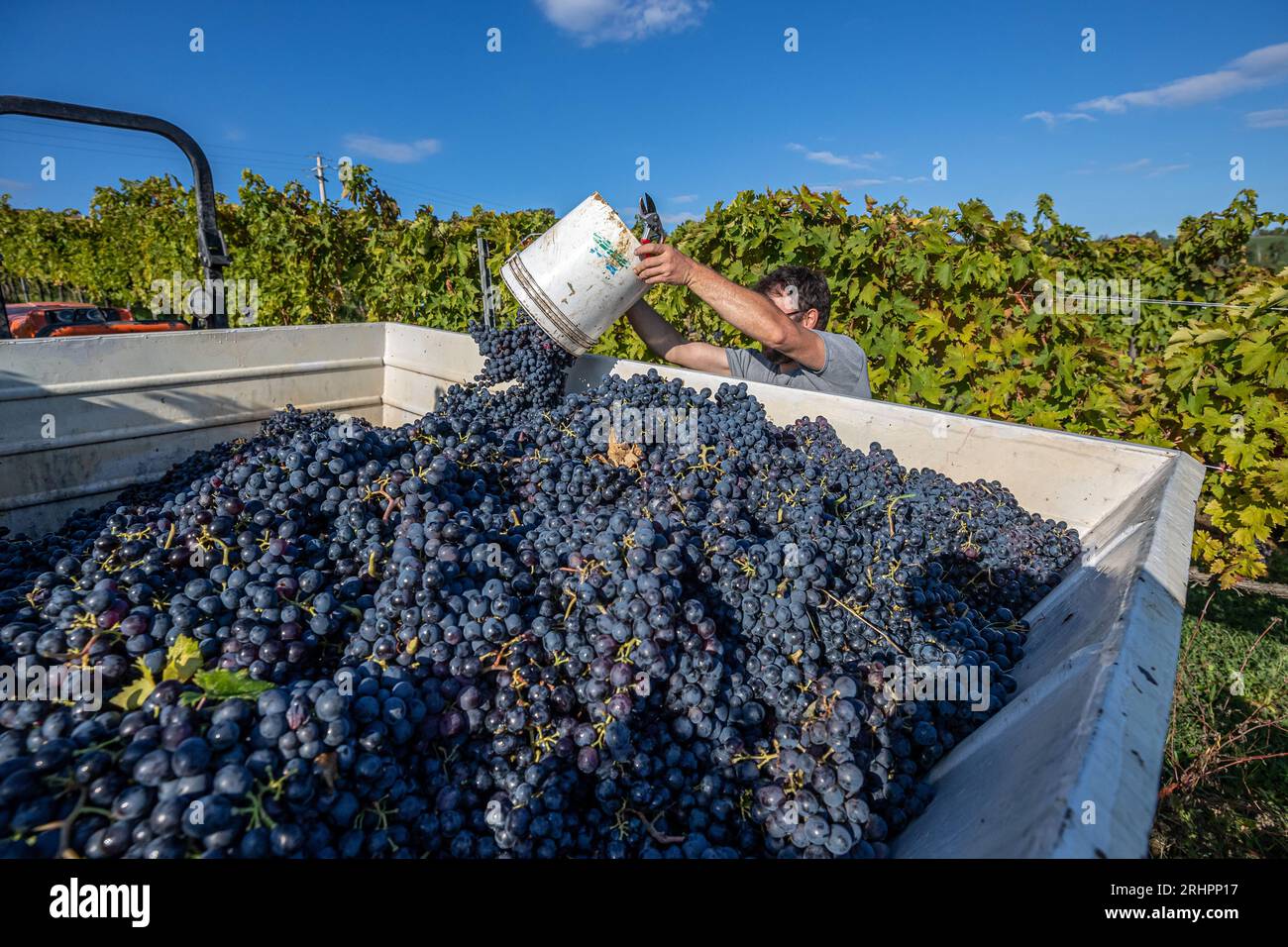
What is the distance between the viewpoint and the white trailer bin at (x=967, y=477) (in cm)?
95

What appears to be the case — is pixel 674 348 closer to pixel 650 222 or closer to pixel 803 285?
pixel 803 285

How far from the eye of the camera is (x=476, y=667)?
51.5 inches

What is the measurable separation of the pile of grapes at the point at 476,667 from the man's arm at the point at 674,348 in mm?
1942

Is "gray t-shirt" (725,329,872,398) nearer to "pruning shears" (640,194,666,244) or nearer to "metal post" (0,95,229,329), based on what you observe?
"pruning shears" (640,194,666,244)

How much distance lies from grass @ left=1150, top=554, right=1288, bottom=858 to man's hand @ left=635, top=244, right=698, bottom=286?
2669mm

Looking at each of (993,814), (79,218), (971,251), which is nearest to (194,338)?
(993,814)

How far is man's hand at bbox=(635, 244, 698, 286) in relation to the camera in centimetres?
266

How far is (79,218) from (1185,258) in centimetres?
3011

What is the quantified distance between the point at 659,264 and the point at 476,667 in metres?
1.91

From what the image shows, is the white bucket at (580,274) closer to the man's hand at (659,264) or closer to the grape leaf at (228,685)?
the man's hand at (659,264)

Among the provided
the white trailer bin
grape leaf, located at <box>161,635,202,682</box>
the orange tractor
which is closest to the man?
the white trailer bin

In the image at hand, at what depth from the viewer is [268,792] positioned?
964 mm

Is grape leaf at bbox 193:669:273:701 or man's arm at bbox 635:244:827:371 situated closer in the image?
grape leaf at bbox 193:669:273:701

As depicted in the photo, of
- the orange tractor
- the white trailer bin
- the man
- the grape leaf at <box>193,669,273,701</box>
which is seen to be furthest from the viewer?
the orange tractor
